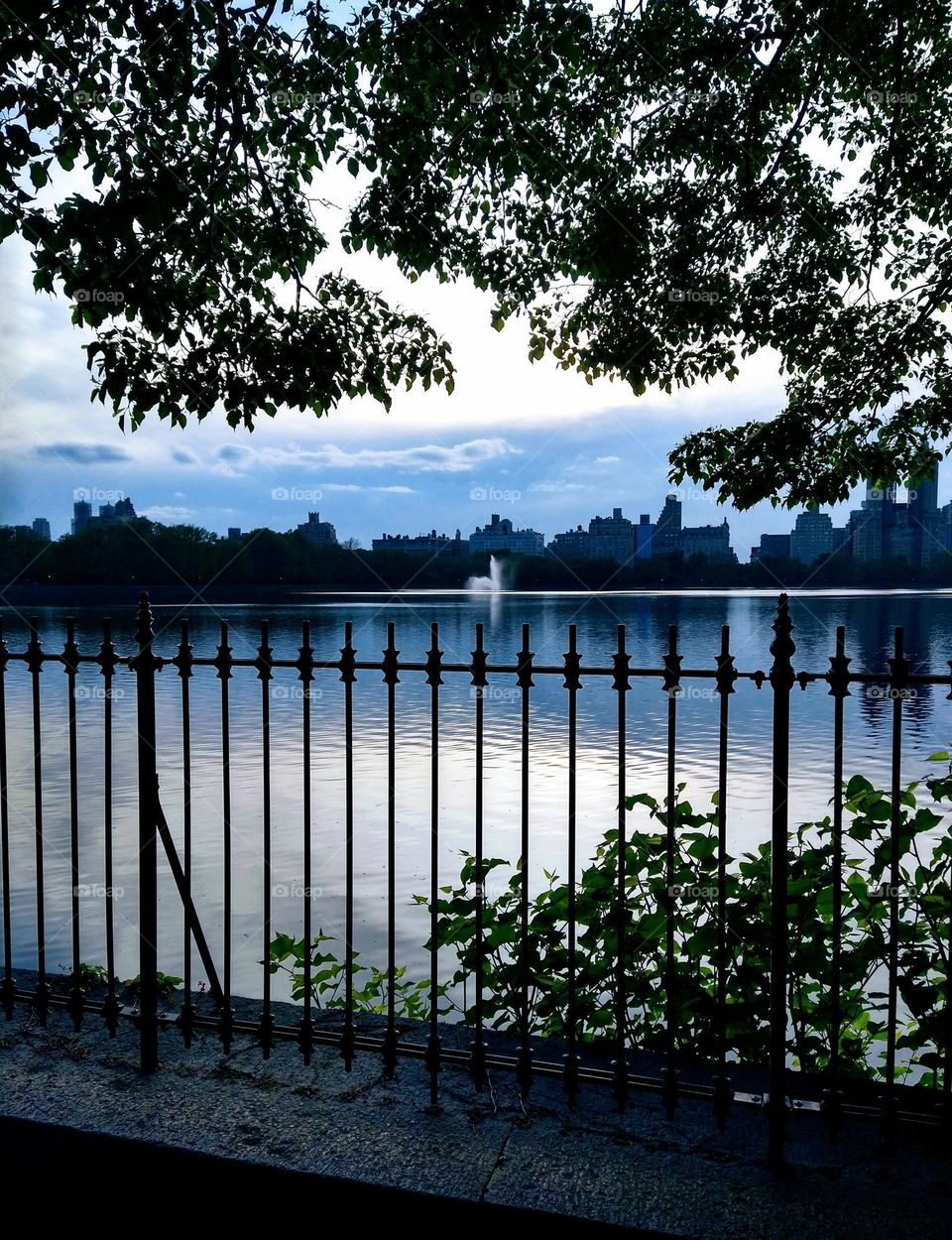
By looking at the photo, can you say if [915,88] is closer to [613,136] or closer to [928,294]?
[928,294]

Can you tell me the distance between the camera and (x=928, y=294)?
8.95m

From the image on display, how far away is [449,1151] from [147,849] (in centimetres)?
182

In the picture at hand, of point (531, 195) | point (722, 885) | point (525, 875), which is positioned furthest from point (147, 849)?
point (531, 195)

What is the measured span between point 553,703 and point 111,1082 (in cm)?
2869

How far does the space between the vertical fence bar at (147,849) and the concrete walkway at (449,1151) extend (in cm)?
15

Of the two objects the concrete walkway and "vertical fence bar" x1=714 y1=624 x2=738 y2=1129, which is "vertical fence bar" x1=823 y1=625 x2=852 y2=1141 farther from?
"vertical fence bar" x1=714 y1=624 x2=738 y2=1129

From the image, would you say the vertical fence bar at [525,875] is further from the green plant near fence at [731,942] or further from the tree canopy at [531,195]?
the tree canopy at [531,195]

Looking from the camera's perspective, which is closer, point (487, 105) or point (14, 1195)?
point (14, 1195)

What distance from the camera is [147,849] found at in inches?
168

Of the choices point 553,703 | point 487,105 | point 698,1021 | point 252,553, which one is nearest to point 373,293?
point 487,105

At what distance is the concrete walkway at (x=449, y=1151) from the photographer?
10.6 ft

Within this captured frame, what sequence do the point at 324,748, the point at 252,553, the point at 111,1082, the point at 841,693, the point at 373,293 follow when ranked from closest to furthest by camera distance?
the point at 841,693
the point at 111,1082
the point at 373,293
the point at 324,748
the point at 252,553

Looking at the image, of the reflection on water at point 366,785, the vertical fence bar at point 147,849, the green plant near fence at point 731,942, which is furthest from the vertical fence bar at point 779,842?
the vertical fence bar at point 147,849

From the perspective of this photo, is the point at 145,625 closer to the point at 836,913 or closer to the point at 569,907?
the point at 569,907
